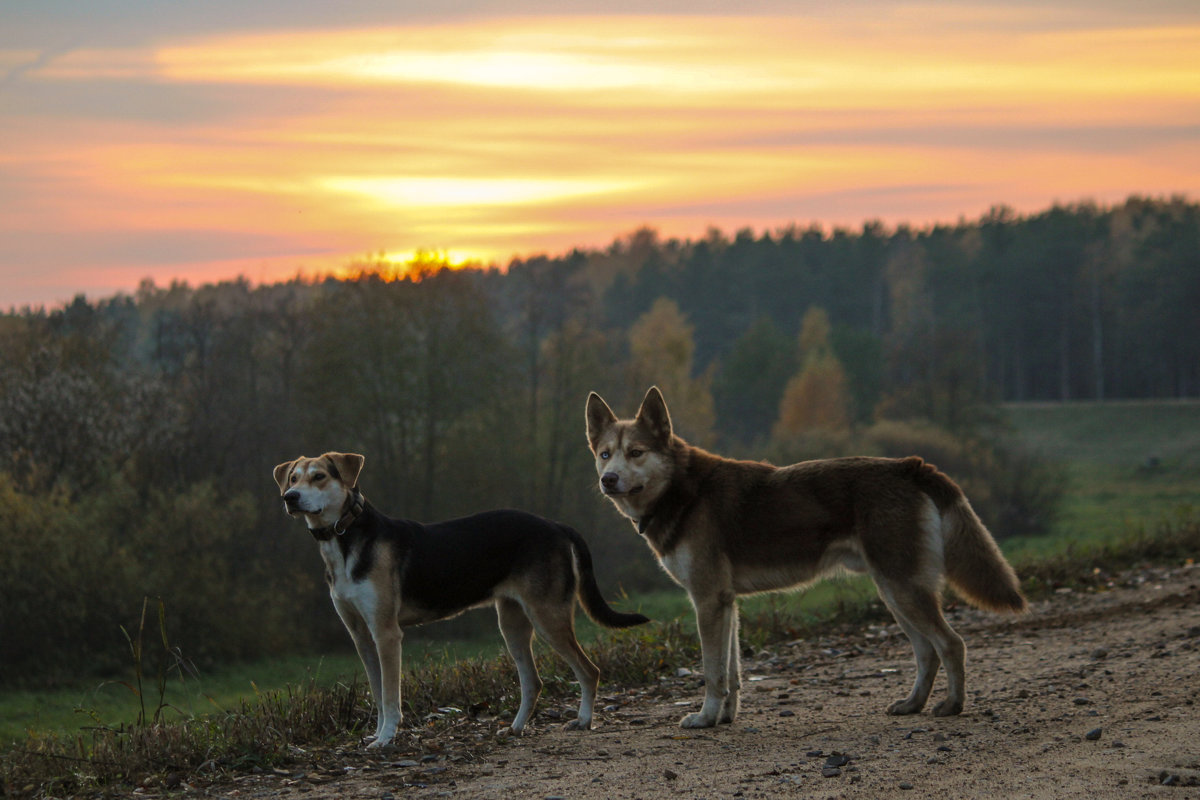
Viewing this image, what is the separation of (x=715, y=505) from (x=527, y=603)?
1.51m

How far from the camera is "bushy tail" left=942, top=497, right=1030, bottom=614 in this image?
799 centimetres

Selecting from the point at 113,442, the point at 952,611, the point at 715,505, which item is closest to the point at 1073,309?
the point at 113,442

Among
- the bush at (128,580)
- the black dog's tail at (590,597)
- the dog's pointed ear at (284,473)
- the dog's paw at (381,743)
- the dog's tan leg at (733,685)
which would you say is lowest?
the bush at (128,580)

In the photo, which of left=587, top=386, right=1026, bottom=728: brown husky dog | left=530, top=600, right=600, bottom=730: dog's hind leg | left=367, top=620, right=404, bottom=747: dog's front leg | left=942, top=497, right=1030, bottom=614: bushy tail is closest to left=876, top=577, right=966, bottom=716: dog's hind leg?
left=587, top=386, right=1026, bottom=728: brown husky dog

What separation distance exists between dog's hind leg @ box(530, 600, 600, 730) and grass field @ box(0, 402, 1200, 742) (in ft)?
5.96

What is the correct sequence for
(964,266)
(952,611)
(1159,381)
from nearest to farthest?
(952,611) < (1159,381) < (964,266)

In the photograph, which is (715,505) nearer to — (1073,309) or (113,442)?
(113,442)

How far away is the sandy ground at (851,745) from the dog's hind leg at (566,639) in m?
0.33

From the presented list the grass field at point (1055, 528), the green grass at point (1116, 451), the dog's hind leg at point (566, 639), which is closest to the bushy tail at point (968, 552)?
the dog's hind leg at point (566, 639)

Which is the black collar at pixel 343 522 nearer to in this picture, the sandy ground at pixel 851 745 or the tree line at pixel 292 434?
the sandy ground at pixel 851 745

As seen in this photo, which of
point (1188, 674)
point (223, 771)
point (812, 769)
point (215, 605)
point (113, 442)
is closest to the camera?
point (812, 769)

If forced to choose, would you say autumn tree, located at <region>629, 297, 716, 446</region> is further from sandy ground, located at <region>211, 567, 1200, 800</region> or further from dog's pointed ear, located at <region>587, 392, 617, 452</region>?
dog's pointed ear, located at <region>587, 392, 617, 452</region>

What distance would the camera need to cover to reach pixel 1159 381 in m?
89.7

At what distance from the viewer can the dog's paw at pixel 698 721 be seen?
819cm
